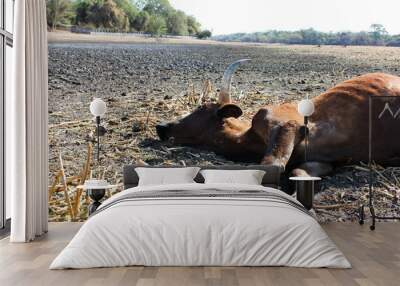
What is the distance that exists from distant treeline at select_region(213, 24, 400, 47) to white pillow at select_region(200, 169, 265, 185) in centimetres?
199

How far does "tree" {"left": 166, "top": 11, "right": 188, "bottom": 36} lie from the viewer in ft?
25.3

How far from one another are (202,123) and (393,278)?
12.0 feet

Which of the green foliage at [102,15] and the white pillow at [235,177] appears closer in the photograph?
the white pillow at [235,177]

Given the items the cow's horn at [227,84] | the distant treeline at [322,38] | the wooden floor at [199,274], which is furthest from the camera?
the distant treeline at [322,38]

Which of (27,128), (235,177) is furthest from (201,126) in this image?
(27,128)

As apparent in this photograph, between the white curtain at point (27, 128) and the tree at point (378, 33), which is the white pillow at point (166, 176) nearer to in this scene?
the white curtain at point (27, 128)

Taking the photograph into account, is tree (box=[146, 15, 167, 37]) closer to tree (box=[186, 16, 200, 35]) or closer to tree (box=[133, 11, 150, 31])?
tree (box=[133, 11, 150, 31])

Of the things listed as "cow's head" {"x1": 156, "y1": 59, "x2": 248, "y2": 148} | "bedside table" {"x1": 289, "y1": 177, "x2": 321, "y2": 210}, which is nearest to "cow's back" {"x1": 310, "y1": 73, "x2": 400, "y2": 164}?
"bedside table" {"x1": 289, "y1": 177, "x2": 321, "y2": 210}

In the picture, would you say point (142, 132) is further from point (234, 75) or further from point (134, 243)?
point (134, 243)

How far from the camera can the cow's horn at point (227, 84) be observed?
7398 millimetres

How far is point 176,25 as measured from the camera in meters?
7.75

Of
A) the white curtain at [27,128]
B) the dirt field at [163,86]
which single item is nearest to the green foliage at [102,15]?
the dirt field at [163,86]

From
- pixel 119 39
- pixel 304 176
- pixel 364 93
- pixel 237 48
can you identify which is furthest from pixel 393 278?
pixel 119 39

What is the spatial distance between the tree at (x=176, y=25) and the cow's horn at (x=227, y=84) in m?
0.80
